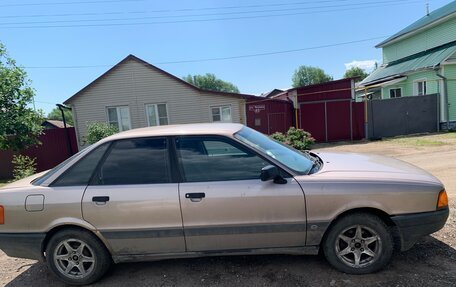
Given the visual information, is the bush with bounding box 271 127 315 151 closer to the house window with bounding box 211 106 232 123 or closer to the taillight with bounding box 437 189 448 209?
the house window with bounding box 211 106 232 123

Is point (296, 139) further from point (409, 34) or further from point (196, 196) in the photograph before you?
point (409, 34)

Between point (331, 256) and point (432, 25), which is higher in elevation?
point (432, 25)

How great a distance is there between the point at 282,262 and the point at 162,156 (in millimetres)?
1754

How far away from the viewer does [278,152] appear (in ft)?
11.4

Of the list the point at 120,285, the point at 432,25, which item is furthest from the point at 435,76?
the point at 120,285

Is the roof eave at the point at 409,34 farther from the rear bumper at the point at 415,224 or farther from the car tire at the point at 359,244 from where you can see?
the car tire at the point at 359,244

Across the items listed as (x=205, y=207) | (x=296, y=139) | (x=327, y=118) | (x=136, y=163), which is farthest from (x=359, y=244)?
(x=327, y=118)

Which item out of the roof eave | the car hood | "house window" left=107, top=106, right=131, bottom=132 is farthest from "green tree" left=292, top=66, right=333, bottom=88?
the car hood

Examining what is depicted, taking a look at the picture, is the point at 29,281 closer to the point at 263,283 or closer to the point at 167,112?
the point at 263,283

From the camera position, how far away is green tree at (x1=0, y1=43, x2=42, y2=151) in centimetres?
1146

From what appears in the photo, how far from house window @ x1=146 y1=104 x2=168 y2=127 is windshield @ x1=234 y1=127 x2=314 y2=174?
45.6 ft

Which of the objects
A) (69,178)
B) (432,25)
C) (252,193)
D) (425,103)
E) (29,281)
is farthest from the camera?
(432,25)

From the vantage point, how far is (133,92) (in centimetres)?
1684

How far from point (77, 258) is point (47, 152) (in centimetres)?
1521
